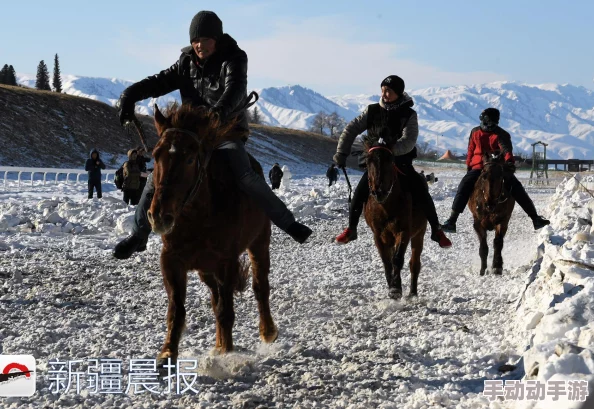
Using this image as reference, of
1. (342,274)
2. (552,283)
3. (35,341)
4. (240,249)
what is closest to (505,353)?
(552,283)

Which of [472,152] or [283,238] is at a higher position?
[472,152]

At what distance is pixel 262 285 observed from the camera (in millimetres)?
6379

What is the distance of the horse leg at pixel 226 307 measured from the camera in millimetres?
5297

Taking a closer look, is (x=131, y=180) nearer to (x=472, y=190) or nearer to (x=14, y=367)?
(x=472, y=190)

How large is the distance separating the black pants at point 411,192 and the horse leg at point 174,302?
154 inches

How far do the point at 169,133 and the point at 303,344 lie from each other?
2404 mm

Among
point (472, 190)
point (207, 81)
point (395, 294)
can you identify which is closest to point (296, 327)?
point (395, 294)

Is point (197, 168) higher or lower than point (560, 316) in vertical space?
higher

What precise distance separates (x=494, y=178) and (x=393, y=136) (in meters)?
3.44

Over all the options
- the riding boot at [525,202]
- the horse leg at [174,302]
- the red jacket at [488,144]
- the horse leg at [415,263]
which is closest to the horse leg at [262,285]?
the horse leg at [174,302]

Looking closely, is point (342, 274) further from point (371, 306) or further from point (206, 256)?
point (206, 256)

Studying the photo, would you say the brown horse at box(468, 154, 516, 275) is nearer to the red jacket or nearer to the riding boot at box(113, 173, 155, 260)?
the red jacket

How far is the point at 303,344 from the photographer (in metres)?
6.14

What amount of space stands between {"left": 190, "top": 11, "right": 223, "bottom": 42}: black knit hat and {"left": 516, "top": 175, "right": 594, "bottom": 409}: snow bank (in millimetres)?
3635
